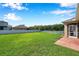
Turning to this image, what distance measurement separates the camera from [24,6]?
7.57 meters

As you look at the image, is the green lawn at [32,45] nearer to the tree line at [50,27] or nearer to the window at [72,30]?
the tree line at [50,27]

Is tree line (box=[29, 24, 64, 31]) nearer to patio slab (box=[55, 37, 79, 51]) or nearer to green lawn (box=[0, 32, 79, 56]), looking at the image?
green lawn (box=[0, 32, 79, 56])

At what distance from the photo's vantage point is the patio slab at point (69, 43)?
7.65 metres

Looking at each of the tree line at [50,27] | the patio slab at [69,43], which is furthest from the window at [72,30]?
the tree line at [50,27]

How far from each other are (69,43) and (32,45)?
0.89 meters

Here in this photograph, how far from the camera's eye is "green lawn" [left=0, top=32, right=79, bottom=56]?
756 cm

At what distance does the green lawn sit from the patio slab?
10 centimetres

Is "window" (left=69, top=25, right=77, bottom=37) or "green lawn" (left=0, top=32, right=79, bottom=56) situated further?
"window" (left=69, top=25, right=77, bottom=37)

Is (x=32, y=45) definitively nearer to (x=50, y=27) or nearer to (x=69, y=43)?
(x=50, y=27)

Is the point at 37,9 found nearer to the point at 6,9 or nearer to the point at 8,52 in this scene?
the point at 6,9

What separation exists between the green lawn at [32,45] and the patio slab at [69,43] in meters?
0.10

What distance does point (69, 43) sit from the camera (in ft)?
25.3

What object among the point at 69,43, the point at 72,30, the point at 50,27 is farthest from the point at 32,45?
the point at 72,30

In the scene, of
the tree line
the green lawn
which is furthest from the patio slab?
the tree line
